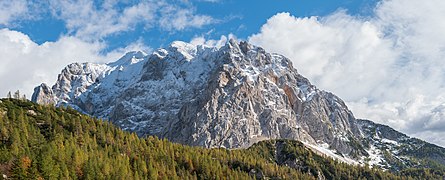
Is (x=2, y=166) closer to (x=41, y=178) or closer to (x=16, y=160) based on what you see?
(x=16, y=160)

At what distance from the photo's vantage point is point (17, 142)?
193 m

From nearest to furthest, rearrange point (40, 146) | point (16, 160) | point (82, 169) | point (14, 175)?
point (14, 175) → point (16, 160) → point (82, 169) → point (40, 146)

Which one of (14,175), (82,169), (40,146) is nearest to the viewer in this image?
(14,175)

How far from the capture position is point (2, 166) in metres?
161

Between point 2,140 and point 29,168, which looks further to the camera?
point 2,140

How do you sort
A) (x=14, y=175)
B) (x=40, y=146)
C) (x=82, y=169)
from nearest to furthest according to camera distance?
(x=14, y=175) < (x=82, y=169) < (x=40, y=146)

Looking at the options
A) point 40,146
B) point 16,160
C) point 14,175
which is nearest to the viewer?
point 14,175

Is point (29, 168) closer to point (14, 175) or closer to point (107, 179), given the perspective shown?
point (14, 175)

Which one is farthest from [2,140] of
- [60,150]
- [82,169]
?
[82,169]

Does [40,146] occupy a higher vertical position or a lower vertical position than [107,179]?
higher

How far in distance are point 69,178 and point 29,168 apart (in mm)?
13593

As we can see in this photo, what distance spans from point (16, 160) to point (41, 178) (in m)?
12.6

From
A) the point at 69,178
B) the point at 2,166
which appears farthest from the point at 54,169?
the point at 2,166

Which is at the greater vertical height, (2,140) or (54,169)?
(2,140)
